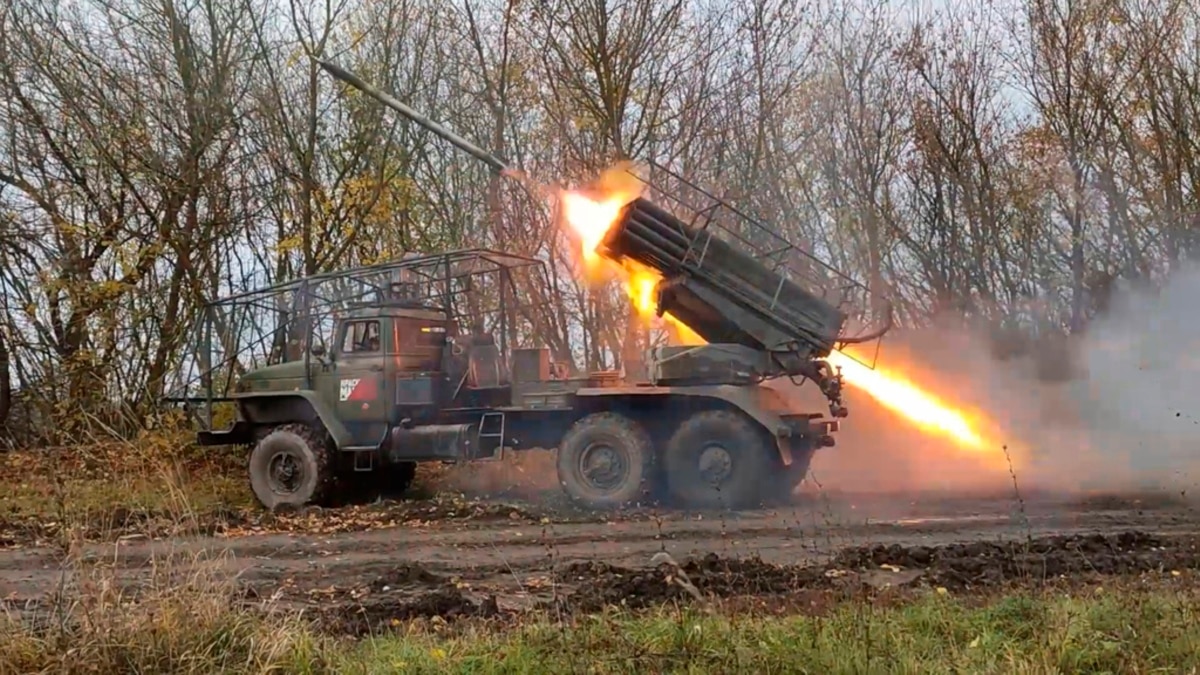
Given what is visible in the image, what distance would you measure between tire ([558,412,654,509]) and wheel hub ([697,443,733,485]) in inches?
26.5

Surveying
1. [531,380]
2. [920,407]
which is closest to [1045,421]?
[920,407]

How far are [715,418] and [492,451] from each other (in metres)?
3.25

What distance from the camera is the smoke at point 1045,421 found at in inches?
619

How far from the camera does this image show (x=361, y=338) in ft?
51.1

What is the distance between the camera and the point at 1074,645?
5.74 metres

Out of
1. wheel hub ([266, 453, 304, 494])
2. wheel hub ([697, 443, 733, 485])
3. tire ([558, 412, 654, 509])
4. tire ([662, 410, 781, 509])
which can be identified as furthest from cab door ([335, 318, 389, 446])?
wheel hub ([697, 443, 733, 485])

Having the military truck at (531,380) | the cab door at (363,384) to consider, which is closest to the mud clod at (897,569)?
the military truck at (531,380)

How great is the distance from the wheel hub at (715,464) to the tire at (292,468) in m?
5.36

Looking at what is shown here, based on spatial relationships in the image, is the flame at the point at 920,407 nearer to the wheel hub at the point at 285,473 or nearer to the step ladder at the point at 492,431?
the step ladder at the point at 492,431

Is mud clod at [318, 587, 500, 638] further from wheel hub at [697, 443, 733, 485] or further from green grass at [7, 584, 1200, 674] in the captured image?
wheel hub at [697, 443, 733, 485]

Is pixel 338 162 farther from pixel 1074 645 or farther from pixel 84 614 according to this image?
pixel 1074 645

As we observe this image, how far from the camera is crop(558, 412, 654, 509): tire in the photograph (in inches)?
544

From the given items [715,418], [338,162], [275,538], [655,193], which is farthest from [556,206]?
[275,538]

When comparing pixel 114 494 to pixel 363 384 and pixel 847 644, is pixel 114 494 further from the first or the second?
→ pixel 363 384
